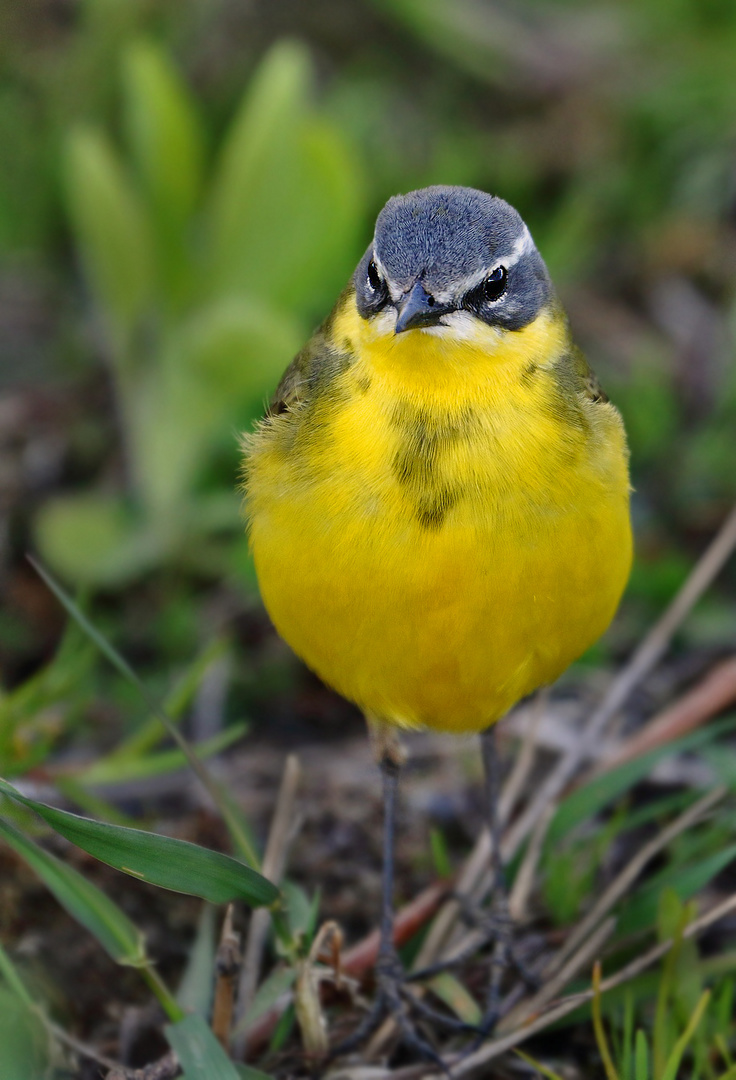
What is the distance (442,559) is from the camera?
2.92 metres

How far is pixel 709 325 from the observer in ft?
19.4

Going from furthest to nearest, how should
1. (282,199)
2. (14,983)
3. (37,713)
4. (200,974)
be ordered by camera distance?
(282,199) → (37,713) → (200,974) → (14,983)

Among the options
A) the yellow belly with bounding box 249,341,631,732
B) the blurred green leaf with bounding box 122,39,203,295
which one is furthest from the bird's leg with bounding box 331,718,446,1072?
the blurred green leaf with bounding box 122,39,203,295

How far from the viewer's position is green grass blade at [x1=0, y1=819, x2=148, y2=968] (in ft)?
9.20

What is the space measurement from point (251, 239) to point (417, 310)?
2.54m

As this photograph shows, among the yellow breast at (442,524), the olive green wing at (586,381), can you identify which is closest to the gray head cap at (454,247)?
the yellow breast at (442,524)

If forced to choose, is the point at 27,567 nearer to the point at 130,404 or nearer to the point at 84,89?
the point at 130,404

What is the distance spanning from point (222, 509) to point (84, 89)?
2.34 m

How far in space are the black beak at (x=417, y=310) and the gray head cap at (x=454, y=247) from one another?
0.02 m

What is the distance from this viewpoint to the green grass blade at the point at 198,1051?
9.20ft

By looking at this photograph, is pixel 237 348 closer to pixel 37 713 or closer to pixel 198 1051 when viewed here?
pixel 37 713

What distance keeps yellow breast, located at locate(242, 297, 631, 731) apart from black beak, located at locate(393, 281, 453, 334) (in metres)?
0.06

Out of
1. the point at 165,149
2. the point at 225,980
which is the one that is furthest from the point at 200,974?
the point at 165,149

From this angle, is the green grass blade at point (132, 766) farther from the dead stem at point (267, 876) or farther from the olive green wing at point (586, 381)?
the olive green wing at point (586, 381)
